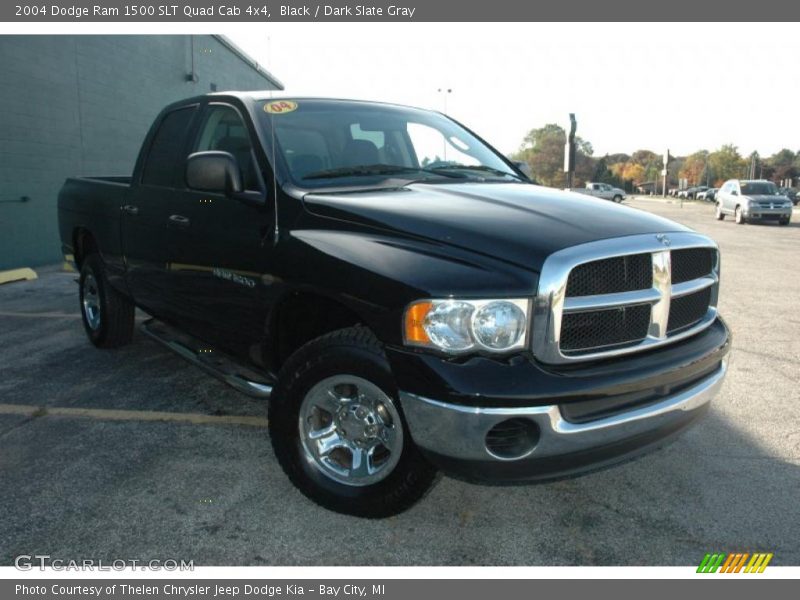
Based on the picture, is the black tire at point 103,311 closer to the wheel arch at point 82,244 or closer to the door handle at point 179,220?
the wheel arch at point 82,244

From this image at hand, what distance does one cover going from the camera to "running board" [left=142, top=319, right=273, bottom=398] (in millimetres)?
3438

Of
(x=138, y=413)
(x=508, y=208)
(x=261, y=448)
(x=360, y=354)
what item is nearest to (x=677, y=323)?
(x=508, y=208)

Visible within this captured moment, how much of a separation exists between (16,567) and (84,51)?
37.9ft

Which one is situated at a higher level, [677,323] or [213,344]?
[677,323]

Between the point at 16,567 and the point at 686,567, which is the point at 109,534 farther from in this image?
the point at 686,567

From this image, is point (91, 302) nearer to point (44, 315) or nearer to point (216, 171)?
point (44, 315)

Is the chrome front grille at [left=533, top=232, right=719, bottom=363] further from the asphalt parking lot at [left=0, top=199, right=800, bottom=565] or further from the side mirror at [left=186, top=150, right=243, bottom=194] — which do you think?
the side mirror at [left=186, top=150, right=243, bottom=194]

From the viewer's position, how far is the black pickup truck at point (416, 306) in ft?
8.12

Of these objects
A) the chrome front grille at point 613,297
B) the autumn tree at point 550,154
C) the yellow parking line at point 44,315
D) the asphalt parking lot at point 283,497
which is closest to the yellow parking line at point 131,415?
the asphalt parking lot at point 283,497

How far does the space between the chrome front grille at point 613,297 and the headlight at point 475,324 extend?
66 mm

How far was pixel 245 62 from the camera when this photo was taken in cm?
2058

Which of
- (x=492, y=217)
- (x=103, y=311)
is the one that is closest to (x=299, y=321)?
(x=492, y=217)

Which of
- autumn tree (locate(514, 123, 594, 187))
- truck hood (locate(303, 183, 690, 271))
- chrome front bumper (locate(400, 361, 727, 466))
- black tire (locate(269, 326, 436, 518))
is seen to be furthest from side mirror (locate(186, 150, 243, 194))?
autumn tree (locate(514, 123, 594, 187))

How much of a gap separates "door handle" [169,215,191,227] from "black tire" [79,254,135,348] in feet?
4.56
